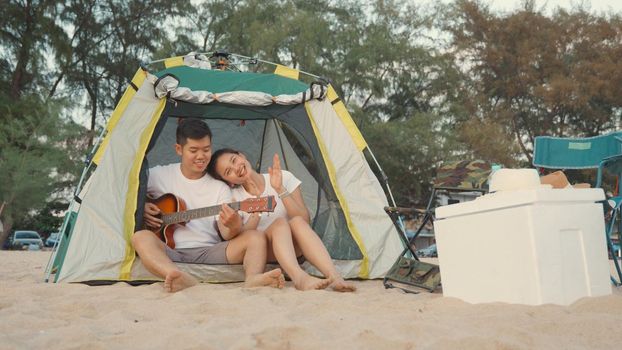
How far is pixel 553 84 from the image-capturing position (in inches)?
551

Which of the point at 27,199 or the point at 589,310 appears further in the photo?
the point at 27,199

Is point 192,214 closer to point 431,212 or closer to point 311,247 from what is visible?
point 311,247

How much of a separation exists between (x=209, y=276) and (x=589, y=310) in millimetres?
1914

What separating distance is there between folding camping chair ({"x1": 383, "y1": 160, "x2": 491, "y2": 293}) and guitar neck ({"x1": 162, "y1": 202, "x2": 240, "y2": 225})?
84 centimetres

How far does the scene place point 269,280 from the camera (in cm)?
289

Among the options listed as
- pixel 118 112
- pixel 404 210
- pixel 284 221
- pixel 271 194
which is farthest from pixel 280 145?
pixel 404 210

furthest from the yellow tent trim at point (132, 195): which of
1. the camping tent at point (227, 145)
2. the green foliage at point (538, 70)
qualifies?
the green foliage at point (538, 70)

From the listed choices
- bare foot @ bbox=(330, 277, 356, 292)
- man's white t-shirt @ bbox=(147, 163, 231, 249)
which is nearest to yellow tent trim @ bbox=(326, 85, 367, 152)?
man's white t-shirt @ bbox=(147, 163, 231, 249)

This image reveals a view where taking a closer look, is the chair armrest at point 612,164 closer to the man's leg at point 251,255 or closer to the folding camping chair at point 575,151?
the folding camping chair at point 575,151

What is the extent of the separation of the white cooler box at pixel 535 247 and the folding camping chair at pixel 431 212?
2.62 ft

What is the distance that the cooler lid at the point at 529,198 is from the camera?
2012 millimetres

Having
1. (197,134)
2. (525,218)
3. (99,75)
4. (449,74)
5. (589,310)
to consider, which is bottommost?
(589,310)

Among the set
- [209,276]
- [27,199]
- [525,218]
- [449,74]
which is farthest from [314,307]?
[449,74]

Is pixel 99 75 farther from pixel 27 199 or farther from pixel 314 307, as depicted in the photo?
pixel 314 307
